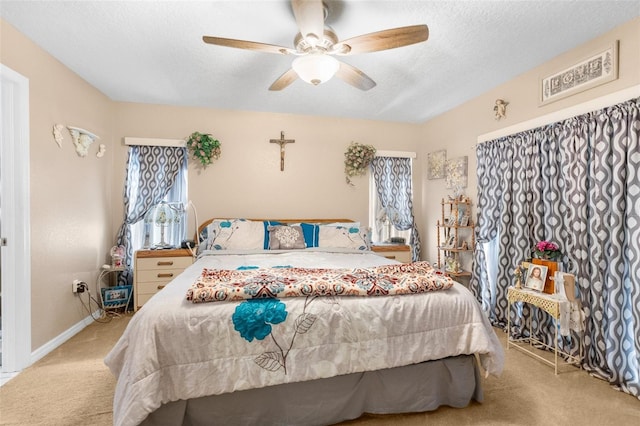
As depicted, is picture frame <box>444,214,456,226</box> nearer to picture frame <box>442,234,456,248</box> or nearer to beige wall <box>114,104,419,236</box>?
picture frame <box>442,234,456,248</box>

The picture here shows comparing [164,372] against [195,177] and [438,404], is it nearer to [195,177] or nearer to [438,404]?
[438,404]

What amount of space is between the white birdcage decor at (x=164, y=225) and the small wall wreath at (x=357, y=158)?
2256 mm

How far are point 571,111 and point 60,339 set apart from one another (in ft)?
15.4

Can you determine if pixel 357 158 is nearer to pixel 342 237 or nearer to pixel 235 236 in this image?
pixel 342 237

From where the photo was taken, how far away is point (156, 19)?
2.04 metres

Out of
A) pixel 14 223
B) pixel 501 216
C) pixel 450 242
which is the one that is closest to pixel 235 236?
pixel 14 223

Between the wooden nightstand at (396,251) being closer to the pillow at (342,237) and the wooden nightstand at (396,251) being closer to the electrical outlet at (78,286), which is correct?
the pillow at (342,237)

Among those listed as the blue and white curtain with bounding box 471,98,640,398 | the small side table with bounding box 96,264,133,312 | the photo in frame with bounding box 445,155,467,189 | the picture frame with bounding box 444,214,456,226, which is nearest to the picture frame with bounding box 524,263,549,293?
the blue and white curtain with bounding box 471,98,640,398

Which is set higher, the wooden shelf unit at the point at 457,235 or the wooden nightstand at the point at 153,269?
the wooden shelf unit at the point at 457,235

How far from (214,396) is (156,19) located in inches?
93.1

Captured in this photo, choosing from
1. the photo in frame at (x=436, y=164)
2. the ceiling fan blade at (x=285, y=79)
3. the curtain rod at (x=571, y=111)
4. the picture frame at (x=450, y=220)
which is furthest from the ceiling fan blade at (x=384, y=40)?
the photo in frame at (x=436, y=164)

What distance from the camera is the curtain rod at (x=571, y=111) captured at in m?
2.04

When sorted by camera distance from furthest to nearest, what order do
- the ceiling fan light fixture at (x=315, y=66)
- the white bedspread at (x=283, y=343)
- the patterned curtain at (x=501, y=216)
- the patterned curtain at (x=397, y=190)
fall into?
the patterned curtain at (x=397, y=190) → the patterned curtain at (x=501, y=216) → the ceiling fan light fixture at (x=315, y=66) → the white bedspread at (x=283, y=343)

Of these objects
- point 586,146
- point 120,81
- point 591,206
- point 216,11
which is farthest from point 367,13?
point 120,81
